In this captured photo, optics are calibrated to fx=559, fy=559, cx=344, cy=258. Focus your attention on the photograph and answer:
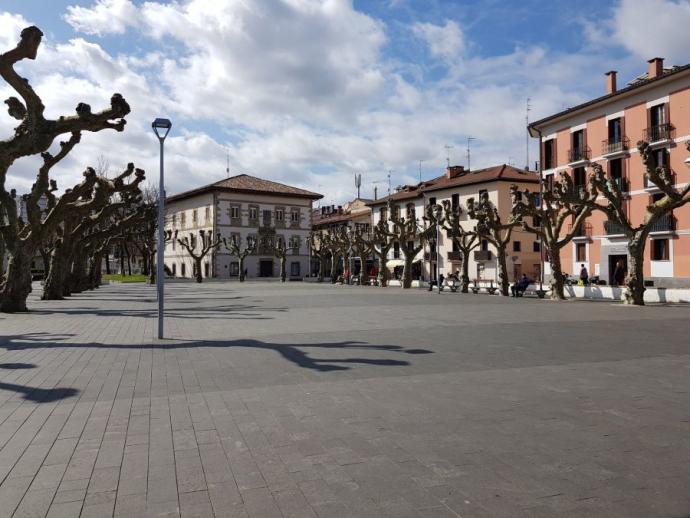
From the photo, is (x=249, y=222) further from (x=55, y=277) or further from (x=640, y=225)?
(x=640, y=225)

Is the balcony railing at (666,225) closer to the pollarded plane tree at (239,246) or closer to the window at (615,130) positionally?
the window at (615,130)

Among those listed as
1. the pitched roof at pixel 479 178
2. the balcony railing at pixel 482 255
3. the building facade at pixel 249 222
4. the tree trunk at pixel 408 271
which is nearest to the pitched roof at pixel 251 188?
the building facade at pixel 249 222

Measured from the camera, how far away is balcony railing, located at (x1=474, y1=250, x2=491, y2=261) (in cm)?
5341

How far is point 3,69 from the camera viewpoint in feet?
45.4

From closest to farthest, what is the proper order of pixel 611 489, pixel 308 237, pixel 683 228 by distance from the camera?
pixel 611 489, pixel 683 228, pixel 308 237

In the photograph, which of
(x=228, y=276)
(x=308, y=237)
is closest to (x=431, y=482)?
(x=228, y=276)

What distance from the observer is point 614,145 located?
35875 millimetres

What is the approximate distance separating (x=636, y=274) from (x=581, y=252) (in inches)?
713

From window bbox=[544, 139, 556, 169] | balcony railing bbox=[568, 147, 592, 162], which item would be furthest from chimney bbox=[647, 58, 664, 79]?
window bbox=[544, 139, 556, 169]

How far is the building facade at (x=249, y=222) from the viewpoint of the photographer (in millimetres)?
68875

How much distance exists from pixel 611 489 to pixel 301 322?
1152cm

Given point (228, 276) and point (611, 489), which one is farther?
point (228, 276)

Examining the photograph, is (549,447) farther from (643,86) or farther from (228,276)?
(228,276)

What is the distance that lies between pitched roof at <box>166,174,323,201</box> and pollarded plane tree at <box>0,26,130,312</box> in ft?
164
